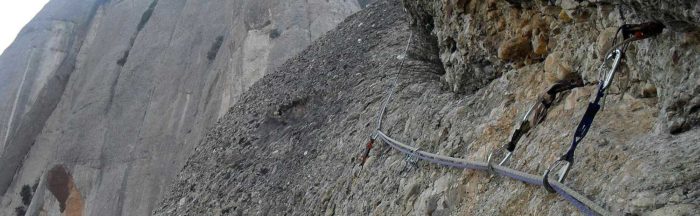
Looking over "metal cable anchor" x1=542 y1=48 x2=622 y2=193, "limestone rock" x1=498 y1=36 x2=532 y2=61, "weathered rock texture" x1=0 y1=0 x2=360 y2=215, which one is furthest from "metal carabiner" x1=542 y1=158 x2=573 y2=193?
"weathered rock texture" x1=0 y1=0 x2=360 y2=215

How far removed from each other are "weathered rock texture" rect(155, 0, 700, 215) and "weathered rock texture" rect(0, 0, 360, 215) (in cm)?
1377

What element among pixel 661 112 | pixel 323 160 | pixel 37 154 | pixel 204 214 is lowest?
pixel 37 154

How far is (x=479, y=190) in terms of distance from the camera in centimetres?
440

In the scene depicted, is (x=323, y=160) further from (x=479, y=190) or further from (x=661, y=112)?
(x=661, y=112)

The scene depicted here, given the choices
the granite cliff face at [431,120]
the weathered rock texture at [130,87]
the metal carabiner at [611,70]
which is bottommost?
the weathered rock texture at [130,87]

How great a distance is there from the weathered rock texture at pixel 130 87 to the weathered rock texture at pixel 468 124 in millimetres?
13767

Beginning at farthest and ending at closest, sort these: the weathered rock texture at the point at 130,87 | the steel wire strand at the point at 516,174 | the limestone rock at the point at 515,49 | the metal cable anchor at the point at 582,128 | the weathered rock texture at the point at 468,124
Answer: the weathered rock texture at the point at 130,87, the limestone rock at the point at 515,49, the metal cable anchor at the point at 582,128, the weathered rock texture at the point at 468,124, the steel wire strand at the point at 516,174

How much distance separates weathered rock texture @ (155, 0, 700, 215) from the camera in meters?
3.17

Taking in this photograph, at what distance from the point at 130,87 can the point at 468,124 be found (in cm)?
2925

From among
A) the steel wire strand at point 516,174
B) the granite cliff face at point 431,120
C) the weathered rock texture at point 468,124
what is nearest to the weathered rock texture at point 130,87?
the granite cliff face at point 431,120

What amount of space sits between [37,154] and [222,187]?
79.6 feet

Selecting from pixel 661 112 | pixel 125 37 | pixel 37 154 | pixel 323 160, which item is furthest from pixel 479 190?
pixel 125 37

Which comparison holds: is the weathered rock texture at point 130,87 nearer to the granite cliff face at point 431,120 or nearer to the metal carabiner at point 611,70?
the granite cliff face at point 431,120

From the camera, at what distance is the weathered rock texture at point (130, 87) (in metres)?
25.9
